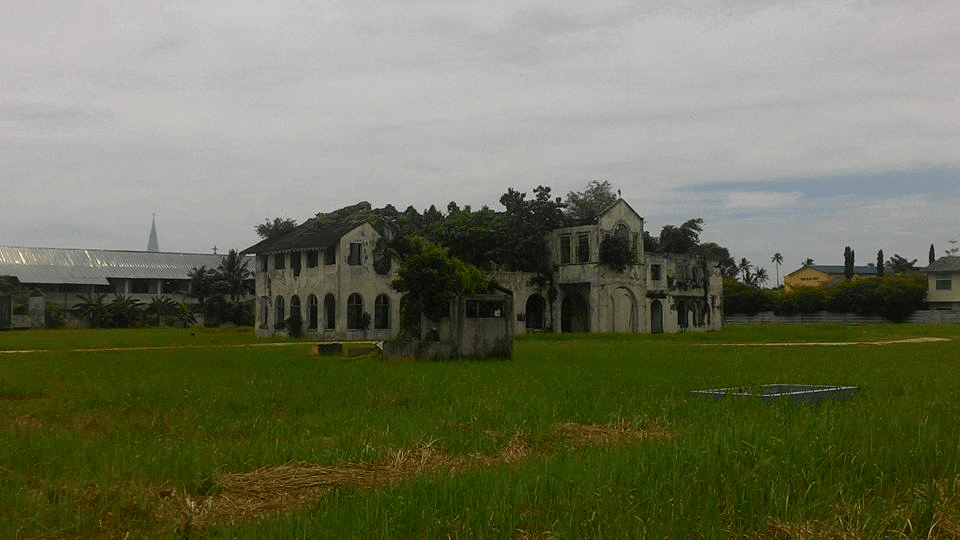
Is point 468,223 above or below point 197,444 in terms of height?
above

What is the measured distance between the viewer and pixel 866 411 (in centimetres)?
1102

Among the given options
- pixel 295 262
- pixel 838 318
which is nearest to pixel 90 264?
pixel 295 262

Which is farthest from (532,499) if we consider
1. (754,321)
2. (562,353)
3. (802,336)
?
(754,321)

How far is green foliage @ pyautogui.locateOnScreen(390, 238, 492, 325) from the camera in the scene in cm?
2631

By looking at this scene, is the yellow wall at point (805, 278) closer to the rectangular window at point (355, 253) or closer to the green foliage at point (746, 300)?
the green foliage at point (746, 300)

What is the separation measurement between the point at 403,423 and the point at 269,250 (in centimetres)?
4438

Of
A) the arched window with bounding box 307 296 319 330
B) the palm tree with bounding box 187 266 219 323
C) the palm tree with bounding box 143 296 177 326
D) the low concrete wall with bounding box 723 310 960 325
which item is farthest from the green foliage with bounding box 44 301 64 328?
the low concrete wall with bounding box 723 310 960 325

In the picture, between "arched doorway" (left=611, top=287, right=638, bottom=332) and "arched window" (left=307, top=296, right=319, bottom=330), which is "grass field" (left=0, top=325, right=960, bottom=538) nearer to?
"arched window" (left=307, top=296, right=319, bottom=330)

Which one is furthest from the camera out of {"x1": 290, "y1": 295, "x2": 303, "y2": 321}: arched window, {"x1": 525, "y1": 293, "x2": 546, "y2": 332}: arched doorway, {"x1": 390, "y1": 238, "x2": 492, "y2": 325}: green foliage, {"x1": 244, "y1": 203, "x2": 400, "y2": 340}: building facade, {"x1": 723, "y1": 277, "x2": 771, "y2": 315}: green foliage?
{"x1": 723, "y1": 277, "x2": 771, "y2": 315}: green foliage

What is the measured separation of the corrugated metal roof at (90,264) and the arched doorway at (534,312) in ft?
127

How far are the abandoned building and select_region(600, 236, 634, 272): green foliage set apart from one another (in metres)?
0.38

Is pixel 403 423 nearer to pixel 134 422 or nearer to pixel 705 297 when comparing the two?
pixel 134 422

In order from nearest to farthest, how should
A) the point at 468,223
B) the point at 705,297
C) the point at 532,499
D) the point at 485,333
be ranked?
1. the point at 532,499
2. the point at 485,333
3. the point at 468,223
4. the point at 705,297

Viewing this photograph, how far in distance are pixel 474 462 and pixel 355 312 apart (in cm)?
4140
